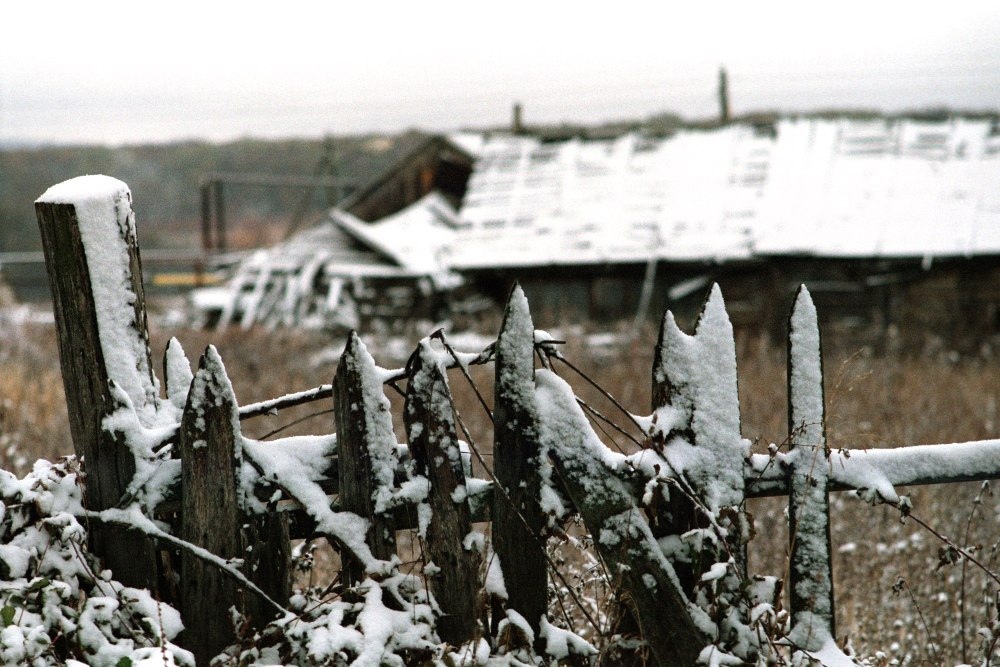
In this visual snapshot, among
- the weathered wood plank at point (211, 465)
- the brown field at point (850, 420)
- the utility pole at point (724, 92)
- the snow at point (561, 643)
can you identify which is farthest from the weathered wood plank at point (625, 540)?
the utility pole at point (724, 92)

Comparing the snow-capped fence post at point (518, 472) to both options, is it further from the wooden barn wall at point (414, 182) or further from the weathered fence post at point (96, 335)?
the wooden barn wall at point (414, 182)

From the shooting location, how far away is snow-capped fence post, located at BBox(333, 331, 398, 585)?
2.09 metres

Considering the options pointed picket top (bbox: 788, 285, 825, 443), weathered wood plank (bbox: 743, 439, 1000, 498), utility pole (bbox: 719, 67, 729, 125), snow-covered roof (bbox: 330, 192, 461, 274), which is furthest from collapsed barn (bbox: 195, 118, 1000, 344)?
pointed picket top (bbox: 788, 285, 825, 443)

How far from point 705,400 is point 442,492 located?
71 cm

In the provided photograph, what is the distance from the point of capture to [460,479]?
6.90 feet

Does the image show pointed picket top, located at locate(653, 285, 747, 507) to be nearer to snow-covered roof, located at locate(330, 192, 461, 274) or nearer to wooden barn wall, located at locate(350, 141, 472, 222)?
snow-covered roof, located at locate(330, 192, 461, 274)

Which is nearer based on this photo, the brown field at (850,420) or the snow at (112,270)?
the snow at (112,270)

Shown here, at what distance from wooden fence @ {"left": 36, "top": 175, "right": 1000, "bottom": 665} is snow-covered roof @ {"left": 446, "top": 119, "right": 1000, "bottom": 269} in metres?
12.5

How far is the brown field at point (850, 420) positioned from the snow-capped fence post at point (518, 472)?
865mm

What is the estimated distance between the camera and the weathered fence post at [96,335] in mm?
2121

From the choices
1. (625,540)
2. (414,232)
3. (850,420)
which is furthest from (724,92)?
(625,540)

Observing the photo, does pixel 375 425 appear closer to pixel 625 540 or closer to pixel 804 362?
pixel 625 540

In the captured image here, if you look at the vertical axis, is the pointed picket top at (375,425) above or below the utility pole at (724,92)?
below

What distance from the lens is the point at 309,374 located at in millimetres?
11633
